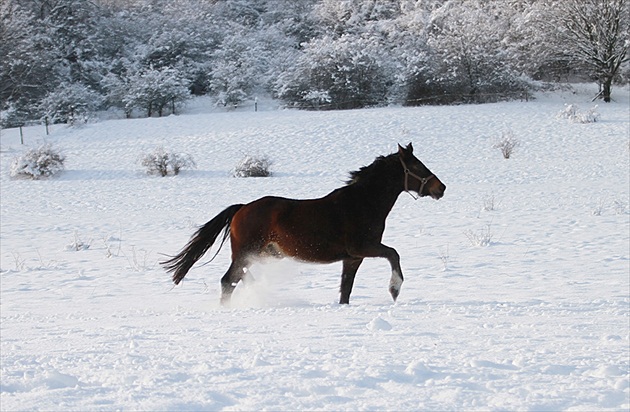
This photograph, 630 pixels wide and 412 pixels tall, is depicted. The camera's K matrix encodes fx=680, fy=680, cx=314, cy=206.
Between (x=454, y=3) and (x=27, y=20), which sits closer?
(x=27, y=20)

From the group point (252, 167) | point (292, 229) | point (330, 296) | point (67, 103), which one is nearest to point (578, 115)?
point (252, 167)

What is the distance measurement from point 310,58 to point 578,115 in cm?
1407

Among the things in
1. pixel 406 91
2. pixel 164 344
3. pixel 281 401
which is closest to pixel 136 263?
pixel 164 344

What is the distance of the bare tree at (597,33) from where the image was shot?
32.2 meters

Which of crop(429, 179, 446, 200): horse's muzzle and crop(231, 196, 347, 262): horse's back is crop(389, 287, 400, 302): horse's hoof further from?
crop(429, 179, 446, 200): horse's muzzle

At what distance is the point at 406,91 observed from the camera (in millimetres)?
34375

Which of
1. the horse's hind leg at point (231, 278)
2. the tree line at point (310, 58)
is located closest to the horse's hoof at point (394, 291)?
the horse's hind leg at point (231, 278)

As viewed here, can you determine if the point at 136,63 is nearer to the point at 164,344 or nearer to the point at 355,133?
the point at 355,133

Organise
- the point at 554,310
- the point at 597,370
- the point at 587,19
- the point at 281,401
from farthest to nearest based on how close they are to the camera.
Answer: the point at 587,19 → the point at 554,310 → the point at 597,370 → the point at 281,401

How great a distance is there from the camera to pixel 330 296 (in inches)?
287

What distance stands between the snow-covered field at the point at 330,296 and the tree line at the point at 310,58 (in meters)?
10.8

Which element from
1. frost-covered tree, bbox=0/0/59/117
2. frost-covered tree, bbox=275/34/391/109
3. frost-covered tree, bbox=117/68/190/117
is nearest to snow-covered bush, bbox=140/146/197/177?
frost-covered tree, bbox=117/68/190/117

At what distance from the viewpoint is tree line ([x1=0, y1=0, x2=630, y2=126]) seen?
33.2m

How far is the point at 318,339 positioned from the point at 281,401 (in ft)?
4.31
